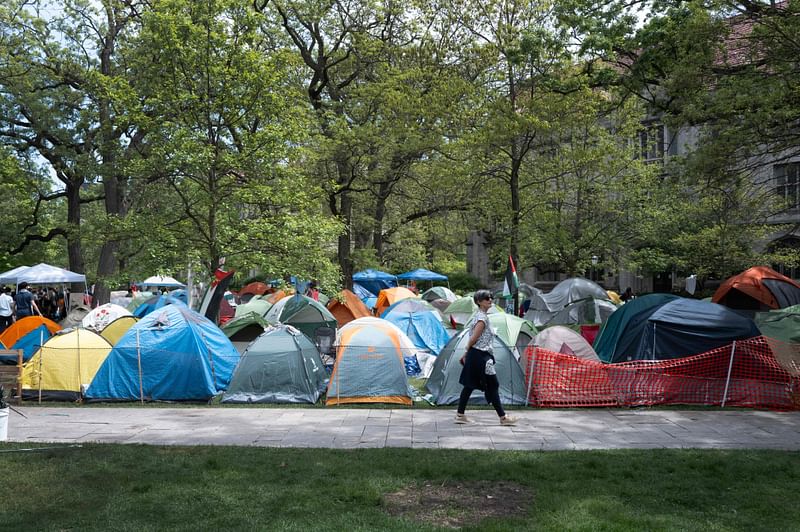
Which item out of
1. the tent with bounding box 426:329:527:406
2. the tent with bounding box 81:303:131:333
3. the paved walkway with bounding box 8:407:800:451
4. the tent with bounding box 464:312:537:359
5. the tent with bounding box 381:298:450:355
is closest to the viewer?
the paved walkway with bounding box 8:407:800:451

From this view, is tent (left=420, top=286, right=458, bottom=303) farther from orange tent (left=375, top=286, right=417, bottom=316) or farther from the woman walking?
the woman walking

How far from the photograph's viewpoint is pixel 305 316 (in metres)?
17.5

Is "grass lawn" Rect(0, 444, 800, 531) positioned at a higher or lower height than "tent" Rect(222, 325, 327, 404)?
lower

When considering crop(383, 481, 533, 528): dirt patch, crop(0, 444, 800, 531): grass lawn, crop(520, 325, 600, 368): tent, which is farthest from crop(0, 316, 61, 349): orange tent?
crop(383, 481, 533, 528): dirt patch

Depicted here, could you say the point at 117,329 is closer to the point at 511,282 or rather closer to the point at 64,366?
the point at 64,366

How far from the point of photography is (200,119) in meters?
15.4

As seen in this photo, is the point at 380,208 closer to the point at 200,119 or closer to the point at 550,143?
the point at 550,143

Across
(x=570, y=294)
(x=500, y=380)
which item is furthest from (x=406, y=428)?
(x=570, y=294)

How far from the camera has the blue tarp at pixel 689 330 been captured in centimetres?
→ 1226

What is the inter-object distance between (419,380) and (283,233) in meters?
4.50

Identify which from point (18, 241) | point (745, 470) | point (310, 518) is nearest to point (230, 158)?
point (310, 518)

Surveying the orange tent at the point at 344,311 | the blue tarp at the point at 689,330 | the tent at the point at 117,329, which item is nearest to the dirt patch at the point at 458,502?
the blue tarp at the point at 689,330

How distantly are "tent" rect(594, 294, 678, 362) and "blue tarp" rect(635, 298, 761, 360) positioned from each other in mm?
352

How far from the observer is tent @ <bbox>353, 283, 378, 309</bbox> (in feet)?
102
